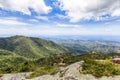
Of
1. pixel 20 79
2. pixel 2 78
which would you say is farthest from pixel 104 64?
pixel 2 78

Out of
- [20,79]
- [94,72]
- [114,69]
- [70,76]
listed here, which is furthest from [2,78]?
[114,69]

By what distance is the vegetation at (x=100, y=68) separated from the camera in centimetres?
2472

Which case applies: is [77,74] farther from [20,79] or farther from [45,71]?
[20,79]

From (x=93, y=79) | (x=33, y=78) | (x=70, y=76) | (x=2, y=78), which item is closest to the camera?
(x=93, y=79)

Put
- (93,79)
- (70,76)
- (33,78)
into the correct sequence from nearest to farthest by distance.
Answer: (93,79), (70,76), (33,78)

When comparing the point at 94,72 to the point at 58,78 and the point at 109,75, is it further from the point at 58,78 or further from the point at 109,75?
the point at 58,78

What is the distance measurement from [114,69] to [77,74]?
200 inches

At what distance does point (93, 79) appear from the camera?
23.7 m

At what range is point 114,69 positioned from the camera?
25312 mm

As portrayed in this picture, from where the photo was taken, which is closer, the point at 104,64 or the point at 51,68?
the point at 104,64

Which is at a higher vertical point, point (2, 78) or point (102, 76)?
point (102, 76)

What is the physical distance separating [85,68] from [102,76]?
2.72 meters

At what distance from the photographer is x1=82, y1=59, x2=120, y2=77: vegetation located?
973 inches

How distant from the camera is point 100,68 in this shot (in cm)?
2539
